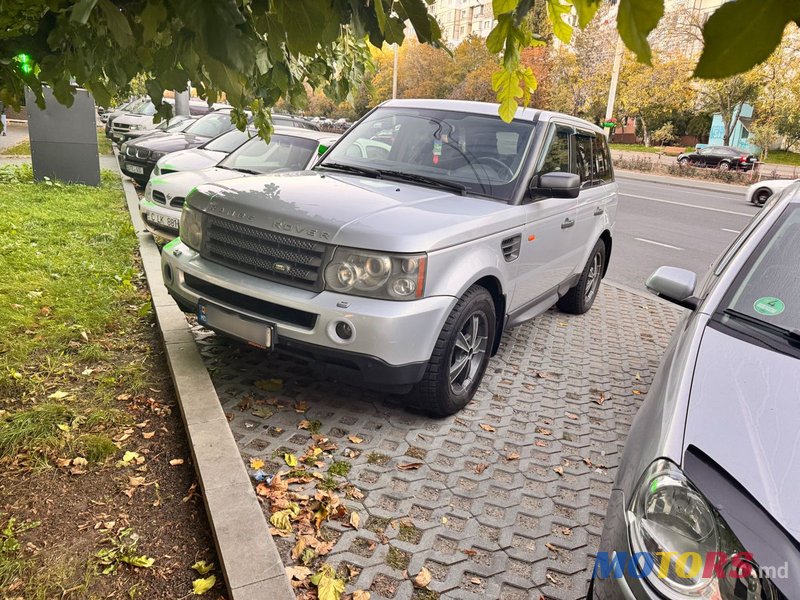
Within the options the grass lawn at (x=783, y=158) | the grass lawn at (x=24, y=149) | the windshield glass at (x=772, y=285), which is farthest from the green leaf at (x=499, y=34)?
the grass lawn at (x=783, y=158)

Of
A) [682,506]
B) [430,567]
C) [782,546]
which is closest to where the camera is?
[782,546]

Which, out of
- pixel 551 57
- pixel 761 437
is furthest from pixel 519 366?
pixel 551 57

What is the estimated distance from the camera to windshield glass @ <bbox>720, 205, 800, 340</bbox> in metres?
2.75

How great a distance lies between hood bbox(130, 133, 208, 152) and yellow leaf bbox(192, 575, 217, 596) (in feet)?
32.6

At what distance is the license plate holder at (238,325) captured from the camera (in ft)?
12.2

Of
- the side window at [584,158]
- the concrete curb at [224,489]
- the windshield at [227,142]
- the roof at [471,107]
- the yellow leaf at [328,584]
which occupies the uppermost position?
the roof at [471,107]

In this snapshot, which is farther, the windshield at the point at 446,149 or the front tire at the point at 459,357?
the windshield at the point at 446,149

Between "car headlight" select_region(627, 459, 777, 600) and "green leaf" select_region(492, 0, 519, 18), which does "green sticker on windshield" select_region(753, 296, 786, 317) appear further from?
"green leaf" select_region(492, 0, 519, 18)

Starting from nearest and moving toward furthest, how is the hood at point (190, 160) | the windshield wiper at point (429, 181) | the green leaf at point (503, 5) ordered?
the green leaf at point (503, 5) → the windshield wiper at point (429, 181) → the hood at point (190, 160)

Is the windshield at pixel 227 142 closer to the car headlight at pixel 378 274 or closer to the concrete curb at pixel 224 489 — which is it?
the concrete curb at pixel 224 489

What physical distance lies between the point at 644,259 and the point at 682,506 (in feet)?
30.1

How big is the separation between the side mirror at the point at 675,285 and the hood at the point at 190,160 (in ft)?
21.8

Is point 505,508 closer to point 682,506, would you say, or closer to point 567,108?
point 682,506

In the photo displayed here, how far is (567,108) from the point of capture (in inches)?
1818
